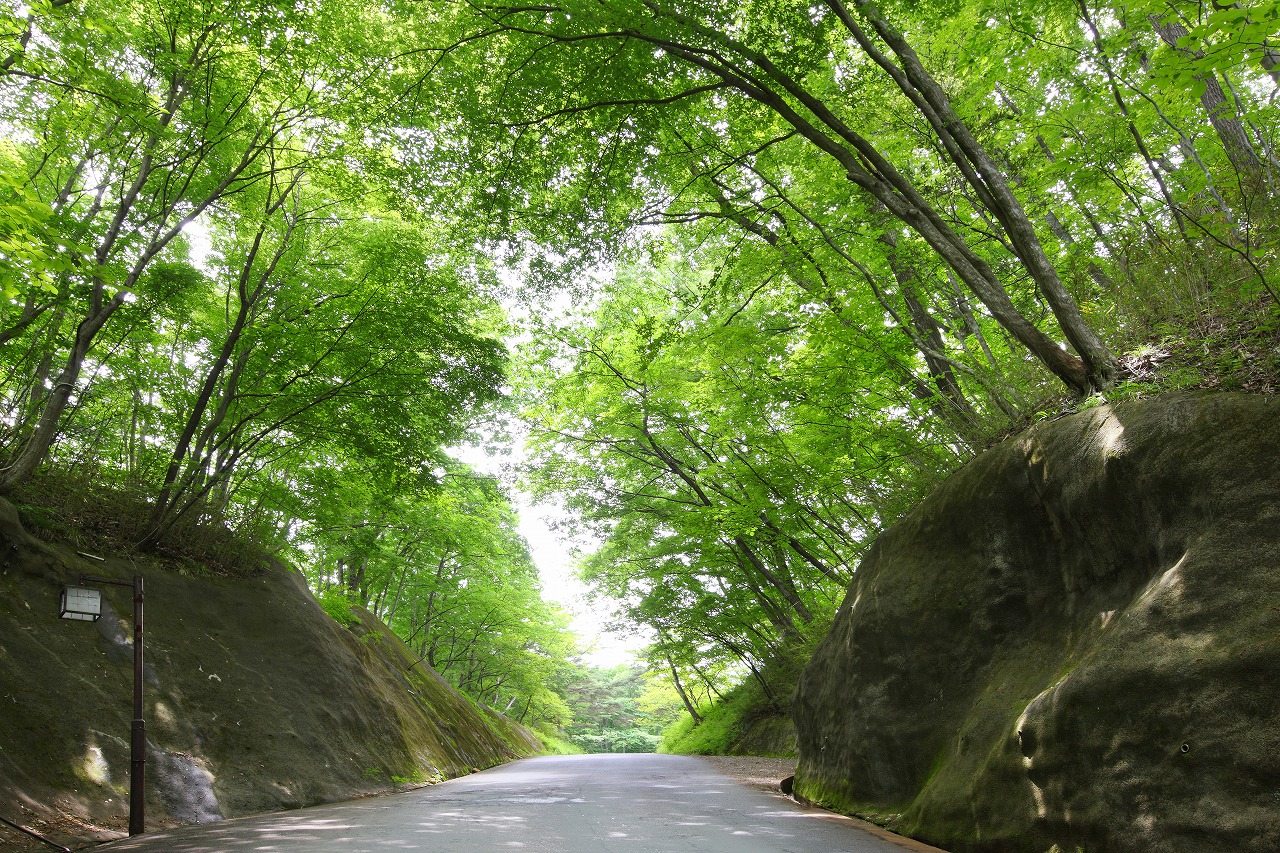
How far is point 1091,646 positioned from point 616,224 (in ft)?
21.8

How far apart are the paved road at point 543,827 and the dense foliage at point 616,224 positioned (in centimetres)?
384

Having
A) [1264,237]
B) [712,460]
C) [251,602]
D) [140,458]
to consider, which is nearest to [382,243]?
[140,458]

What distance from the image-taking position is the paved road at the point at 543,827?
4.93 metres

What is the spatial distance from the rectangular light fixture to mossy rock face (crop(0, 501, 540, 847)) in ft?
3.21

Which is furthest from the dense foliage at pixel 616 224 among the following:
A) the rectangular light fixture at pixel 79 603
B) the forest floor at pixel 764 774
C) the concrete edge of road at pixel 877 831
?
the forest floor at pixel 764 774

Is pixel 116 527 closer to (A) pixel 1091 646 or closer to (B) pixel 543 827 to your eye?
(B) pixel 543 827

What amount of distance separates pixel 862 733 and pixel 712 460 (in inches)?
343

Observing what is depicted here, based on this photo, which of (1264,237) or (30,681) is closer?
(1264,237)

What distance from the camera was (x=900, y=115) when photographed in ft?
30.1

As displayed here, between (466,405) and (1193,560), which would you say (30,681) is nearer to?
(466,405)

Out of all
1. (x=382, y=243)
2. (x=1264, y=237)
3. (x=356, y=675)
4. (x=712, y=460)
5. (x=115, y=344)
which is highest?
(x=382, y=243)

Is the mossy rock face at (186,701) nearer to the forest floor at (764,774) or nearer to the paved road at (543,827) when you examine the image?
the paved road at (543,827)

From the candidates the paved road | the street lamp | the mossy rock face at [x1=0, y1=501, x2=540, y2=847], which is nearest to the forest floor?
the paved road

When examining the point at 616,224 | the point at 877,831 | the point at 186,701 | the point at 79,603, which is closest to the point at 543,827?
the point at 877,831
